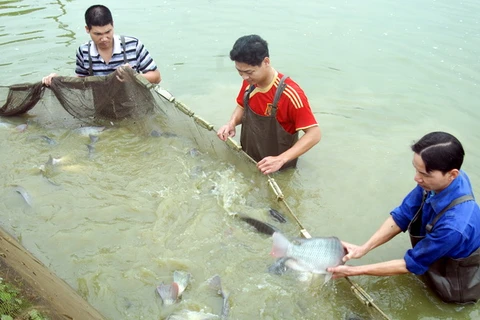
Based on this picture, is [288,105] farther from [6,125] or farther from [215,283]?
[6,125]

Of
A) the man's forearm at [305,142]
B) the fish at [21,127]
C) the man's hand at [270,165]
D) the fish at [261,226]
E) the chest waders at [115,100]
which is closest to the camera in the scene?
the fish at [261,226]

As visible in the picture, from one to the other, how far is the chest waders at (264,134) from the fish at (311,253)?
53.8 inches

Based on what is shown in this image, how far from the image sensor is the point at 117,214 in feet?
15.6

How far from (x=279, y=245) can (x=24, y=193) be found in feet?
9.95

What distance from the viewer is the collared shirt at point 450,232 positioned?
3.16 meters

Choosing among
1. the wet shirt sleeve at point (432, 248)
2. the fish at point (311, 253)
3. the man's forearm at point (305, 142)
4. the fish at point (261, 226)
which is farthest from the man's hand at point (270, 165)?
the wet shirt sleeve at point (432, 248)

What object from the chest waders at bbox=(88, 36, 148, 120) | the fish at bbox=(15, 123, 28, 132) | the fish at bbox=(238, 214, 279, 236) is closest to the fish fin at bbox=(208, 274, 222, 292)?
the fish at bbox=(238, 214, 279, 236)

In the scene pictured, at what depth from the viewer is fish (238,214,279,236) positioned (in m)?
4.31

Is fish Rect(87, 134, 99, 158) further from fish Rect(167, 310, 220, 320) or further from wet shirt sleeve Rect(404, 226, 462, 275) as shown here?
wet shirt sleeve Rect(404, 226, 462, 275)

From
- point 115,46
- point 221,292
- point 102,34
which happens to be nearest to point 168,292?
point 221,292

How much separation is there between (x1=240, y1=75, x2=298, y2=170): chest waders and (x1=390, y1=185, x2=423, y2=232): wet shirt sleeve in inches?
58.4

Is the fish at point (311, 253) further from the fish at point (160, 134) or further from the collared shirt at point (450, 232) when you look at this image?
the fish at point (160, 134)

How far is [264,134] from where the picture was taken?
493cm

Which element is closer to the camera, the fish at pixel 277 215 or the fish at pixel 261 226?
the fish at pixel 261 226
